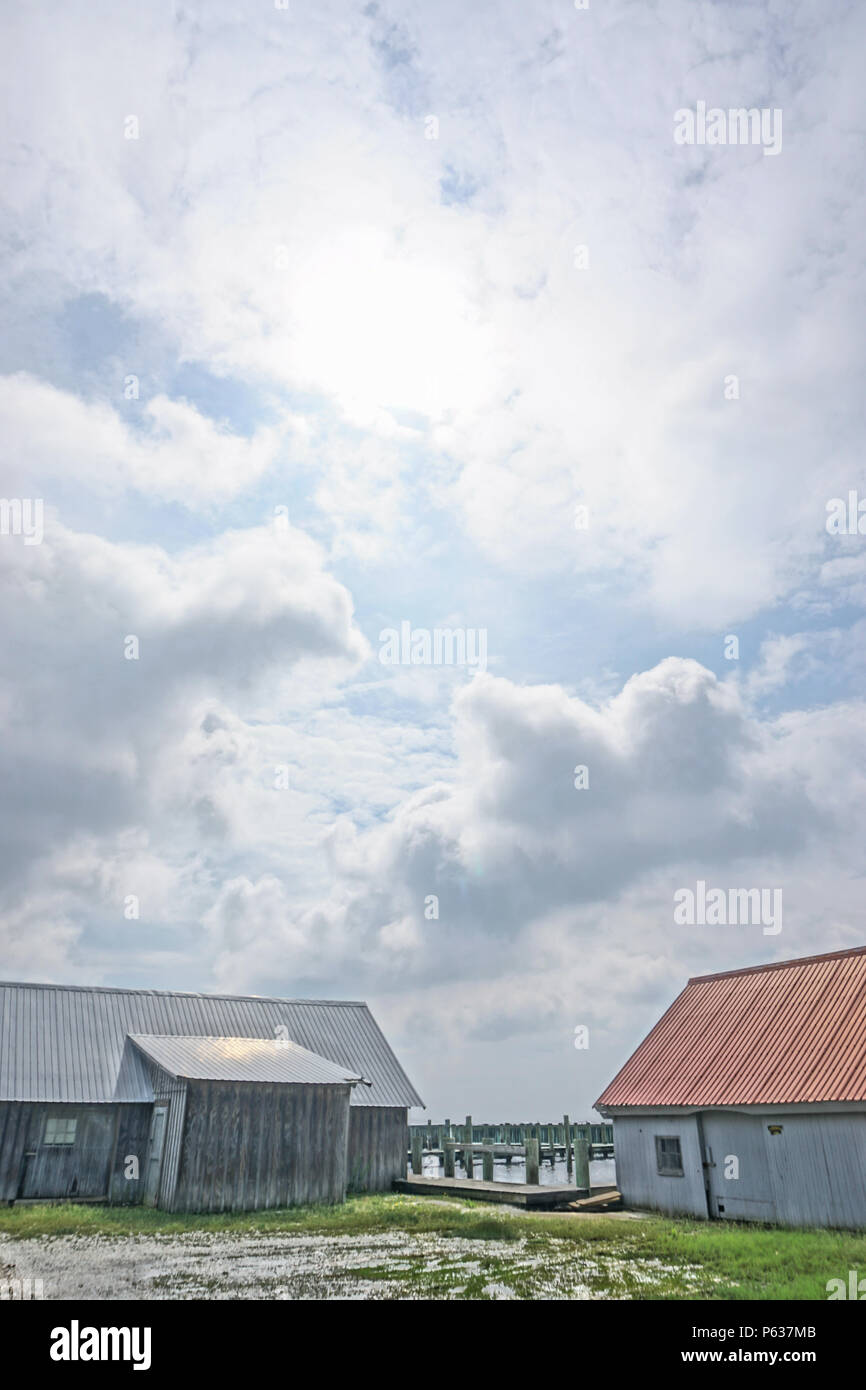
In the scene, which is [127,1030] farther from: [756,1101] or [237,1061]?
[756,1101]

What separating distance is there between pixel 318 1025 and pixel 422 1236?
17500 mm

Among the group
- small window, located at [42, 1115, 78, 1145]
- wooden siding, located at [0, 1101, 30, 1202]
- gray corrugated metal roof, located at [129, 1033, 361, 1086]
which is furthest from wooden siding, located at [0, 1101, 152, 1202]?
gray corrugated metal roof, located at [129, 1033, 361, 1086]

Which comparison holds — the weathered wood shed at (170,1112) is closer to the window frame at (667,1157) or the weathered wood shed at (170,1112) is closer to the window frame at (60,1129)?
the window frame at (60,1129)

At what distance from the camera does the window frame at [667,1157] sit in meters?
24.1

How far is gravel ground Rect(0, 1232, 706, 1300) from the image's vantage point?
1359 centimetres

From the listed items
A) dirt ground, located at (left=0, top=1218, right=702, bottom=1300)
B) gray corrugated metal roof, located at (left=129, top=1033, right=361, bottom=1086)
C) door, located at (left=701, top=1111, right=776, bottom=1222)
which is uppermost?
gray corrugated metal roof, located at (left=129, top=1033, right=361, bottom=1086)

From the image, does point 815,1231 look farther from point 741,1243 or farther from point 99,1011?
point 99,1011

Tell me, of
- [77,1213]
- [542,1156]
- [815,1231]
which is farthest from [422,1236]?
[542,1156]

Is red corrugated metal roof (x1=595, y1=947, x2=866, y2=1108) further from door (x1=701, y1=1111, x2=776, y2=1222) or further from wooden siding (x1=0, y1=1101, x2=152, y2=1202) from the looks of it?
wooden siding (x1=0, y1=1101, x2=152, y2=1202)

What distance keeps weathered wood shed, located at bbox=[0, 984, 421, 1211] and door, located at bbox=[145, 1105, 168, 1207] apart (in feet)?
0.17

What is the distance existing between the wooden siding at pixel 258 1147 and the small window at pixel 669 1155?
8.81 meters

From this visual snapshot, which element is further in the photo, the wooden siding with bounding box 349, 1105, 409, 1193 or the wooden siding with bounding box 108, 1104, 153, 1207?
the wooden siding with bounding box 349, 1105, 409, 1193

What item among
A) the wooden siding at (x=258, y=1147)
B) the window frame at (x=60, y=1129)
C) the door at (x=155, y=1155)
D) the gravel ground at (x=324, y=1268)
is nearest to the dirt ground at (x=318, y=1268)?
the gravel ground at (x=324, y=1268)

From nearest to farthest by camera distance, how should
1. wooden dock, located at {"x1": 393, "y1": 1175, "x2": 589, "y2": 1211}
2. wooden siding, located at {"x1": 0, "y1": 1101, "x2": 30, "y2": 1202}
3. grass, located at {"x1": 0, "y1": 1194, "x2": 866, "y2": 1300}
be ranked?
grass, located at {"x1": 0, "y1": 1194, "x2": 866, "y2": 1300}
wooden dock, located at {"x1": 393, "y1": 1175, "x2": 589, "y2": 1211}
wooden siding, located at {"x1": 0, "y1": 1101, "x2": 30, "y2": 1202}
